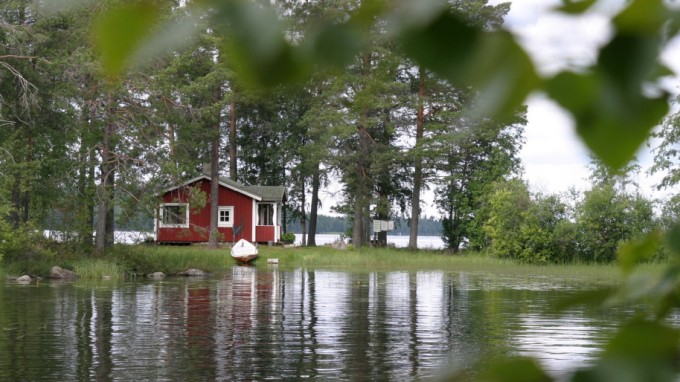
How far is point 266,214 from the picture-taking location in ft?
160

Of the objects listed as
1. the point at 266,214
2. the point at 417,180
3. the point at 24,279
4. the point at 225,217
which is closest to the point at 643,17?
the point at 24,279

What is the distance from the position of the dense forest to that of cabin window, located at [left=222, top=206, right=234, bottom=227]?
4393mm

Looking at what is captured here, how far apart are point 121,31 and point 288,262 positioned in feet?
125

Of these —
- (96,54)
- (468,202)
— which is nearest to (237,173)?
(468,202)

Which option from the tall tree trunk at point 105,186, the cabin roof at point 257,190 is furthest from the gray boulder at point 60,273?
the cabin roof at point 257,190

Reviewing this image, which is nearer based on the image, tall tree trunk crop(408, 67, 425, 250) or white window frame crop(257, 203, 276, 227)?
tall tree trunk crop(408, 67, 425, 250)

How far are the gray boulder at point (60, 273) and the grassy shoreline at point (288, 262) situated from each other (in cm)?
25

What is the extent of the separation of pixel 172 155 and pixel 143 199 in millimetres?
2411

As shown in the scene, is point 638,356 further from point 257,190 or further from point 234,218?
point 257,190

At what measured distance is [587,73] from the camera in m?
0.63

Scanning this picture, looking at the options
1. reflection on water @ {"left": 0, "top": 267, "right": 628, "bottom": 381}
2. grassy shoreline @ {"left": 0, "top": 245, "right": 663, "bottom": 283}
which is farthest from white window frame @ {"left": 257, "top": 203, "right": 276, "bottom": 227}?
reflection on water @ {"left": 0, "top": 267, "right": 628, "bottom": 381}

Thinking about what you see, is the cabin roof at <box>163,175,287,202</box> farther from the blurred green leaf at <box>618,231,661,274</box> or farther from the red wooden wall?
the blurred green leaf at <box>618,231,661,274</box>

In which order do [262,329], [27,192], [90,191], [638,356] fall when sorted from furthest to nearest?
[27,192], [90,191], [262,329], [638,356]

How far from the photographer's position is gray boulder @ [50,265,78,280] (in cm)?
2670
